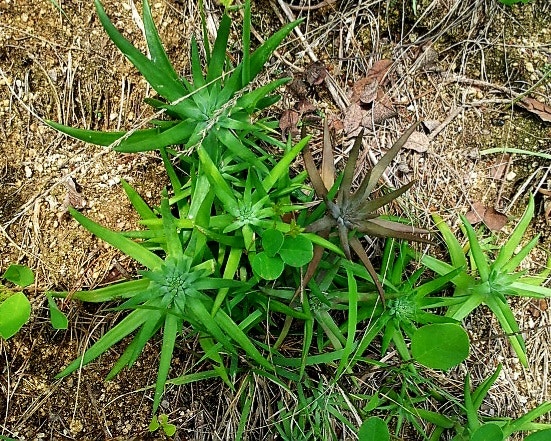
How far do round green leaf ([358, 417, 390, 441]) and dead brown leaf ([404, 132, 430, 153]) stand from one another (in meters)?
1.00

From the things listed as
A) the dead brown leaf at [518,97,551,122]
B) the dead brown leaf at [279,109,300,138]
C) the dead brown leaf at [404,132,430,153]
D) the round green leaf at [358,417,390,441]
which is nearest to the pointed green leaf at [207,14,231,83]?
the dead brown leaf at [279,109,300,138]

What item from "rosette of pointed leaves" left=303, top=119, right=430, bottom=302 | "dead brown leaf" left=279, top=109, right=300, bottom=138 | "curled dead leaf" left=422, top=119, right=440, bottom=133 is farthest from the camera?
"curled dead leaf" left=422, top=119, right=440, bottom=133

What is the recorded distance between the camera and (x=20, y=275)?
1.79 m

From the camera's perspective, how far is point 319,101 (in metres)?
2.14

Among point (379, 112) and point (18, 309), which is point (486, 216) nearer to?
point (379, 112)

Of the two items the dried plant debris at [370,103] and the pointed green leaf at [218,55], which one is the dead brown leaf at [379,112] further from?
the pointed green leaf at [218,55]

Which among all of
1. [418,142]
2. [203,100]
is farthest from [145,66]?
[418,142]

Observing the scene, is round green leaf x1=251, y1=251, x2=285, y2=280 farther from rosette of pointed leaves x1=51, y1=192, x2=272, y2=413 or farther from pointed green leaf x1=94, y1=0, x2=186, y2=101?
pointed green leaf x1=94, y1=0, x2=186, y2=101

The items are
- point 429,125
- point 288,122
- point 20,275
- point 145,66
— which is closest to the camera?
point 145,66

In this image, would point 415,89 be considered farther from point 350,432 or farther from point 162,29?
point 350,432

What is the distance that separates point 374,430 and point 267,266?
0.57m

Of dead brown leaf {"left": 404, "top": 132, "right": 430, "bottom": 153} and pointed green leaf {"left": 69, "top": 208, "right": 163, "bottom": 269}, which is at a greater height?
pointed green leaf {"left": 69, "top": 208, "right": 163, "bottom": 269}

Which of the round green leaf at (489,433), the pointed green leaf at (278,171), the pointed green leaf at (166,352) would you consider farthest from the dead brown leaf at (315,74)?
the round green leaf at (489,433)

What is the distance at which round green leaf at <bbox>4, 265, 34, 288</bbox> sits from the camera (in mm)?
1767
